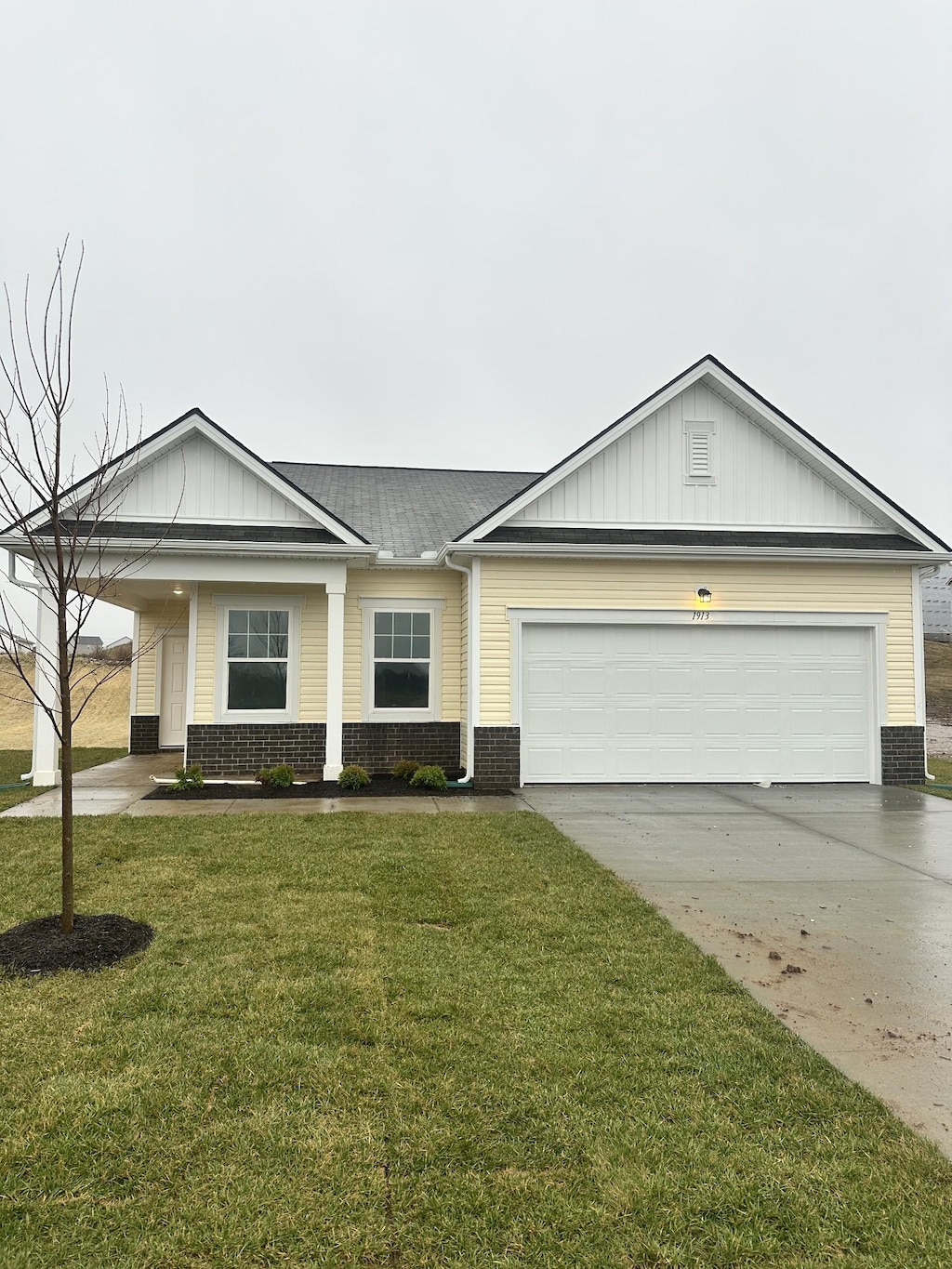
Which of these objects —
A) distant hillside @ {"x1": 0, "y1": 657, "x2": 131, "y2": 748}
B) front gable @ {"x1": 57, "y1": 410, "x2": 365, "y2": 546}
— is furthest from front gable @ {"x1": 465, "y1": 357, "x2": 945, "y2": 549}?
distant hillside @ {"x1": 0, "y1": 657, "x2": 131, "y2": 748}

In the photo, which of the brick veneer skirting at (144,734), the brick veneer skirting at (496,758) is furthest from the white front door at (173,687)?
the brick veneer skirting at (496,758)

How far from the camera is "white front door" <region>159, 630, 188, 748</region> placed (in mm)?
14883

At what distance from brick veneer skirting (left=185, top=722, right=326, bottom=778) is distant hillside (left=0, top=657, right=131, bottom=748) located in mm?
6439

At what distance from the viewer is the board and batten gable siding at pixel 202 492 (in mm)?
11172

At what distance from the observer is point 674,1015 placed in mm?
3781

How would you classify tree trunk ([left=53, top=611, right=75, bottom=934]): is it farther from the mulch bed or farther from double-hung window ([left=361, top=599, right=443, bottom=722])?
double-hung window ([left=361, top=599, right=443, bottom=722])

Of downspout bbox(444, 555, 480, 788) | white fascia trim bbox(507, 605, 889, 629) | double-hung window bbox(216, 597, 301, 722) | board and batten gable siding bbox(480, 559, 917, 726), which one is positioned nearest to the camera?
downspout bbox(444, 555, 480, 788)

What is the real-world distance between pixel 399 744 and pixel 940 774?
9.62 metres

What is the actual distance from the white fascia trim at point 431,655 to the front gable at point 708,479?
7.21ft

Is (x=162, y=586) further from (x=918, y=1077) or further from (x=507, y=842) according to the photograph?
(x=918, y=1077)

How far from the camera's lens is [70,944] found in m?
4.53

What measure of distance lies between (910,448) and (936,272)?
12129 mm

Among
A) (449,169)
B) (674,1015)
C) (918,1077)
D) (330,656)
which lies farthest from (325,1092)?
(449,169)

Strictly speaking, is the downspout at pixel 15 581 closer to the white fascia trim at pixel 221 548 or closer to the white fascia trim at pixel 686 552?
the white fascia trim at pixel 221 548
